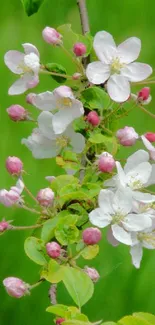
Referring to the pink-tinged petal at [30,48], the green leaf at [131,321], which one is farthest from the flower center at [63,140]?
the green leaf at [131,321]

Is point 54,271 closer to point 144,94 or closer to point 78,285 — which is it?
point 78,285

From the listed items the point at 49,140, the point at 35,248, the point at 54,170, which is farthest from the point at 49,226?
the point at 54,170

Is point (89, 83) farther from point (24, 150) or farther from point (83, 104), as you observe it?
point (24, 150)

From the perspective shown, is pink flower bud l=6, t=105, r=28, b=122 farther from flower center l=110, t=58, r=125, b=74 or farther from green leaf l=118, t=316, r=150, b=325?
green leaf l=118, t=316, r=150, b=325

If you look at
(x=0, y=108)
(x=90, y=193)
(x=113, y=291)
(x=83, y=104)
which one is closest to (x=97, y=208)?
(x=90, y=193)

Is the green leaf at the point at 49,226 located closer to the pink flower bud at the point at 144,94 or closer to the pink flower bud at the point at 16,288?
the pink flower bud at the point at 16,288

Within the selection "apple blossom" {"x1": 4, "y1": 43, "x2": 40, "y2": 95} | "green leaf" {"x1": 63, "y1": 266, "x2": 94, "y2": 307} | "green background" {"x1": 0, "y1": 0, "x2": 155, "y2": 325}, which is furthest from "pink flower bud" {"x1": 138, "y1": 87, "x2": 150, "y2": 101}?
"green background" {"x1": 0, "y1": 0, "x2": 155, "y2": 325}
